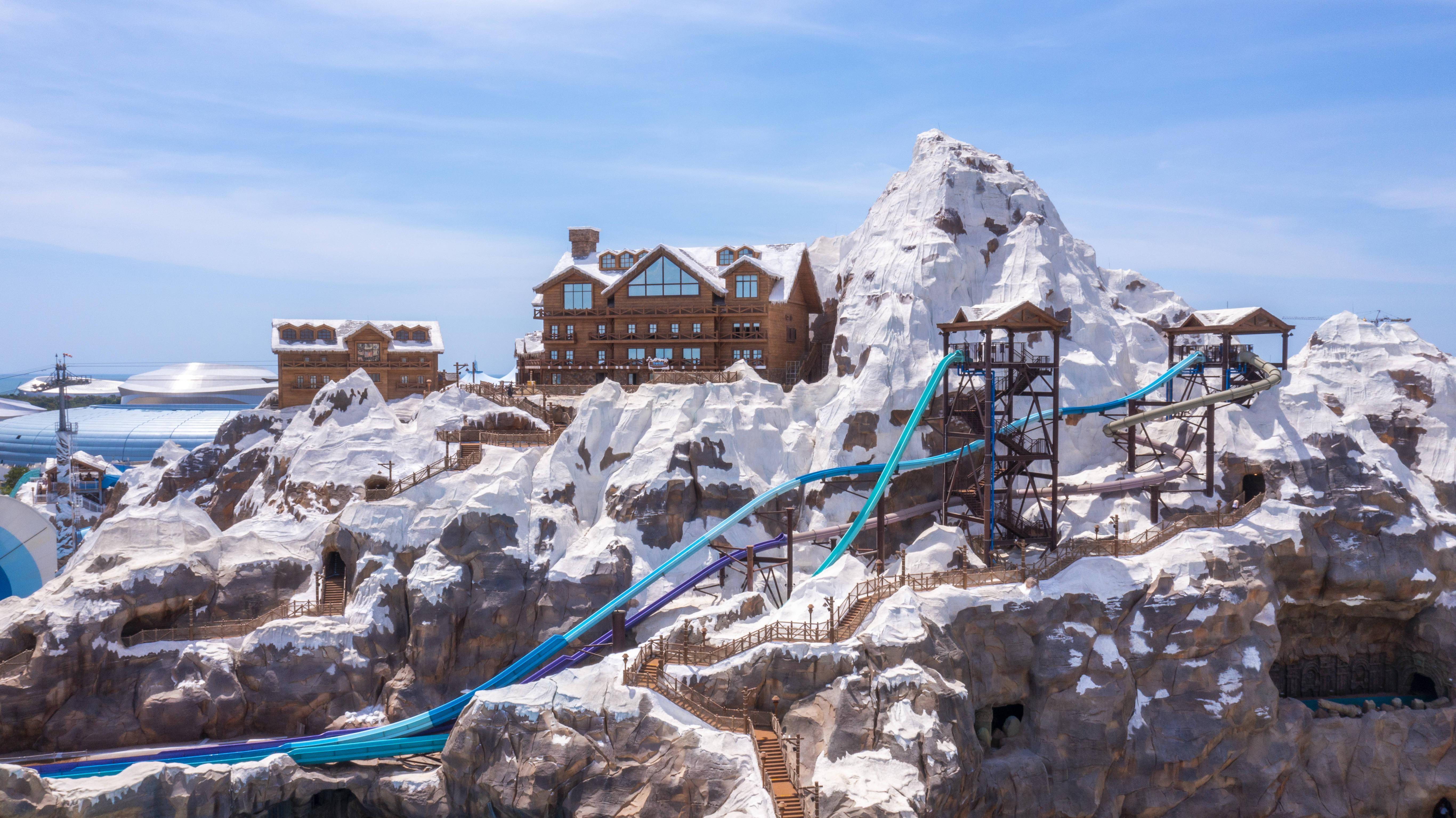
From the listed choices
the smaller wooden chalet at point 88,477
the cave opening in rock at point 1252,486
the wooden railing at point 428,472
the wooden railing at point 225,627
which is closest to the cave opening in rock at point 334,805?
the wooden railing at point 225,627

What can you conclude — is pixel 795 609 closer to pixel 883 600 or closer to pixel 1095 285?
pixel 883 600

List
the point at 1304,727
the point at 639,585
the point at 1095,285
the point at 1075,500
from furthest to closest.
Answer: the point at 1095,285, the point at 1075,500, the point at 639,585, the point at 1304,727

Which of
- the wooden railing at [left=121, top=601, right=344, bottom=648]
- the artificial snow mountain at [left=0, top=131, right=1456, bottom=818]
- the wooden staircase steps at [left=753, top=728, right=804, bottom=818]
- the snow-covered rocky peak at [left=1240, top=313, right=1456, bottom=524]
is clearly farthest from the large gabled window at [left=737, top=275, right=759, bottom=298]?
the wooden staircase steps at [left=753, top=728, right=804, bottom=818]

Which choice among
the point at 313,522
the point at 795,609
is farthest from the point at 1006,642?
the point at 313,522

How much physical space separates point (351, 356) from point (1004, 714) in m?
59.5

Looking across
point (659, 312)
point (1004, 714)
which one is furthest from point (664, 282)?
point (1004, 714)

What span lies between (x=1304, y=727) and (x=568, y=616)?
34.8 metres

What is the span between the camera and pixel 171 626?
52.9 metres

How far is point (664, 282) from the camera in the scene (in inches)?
3022

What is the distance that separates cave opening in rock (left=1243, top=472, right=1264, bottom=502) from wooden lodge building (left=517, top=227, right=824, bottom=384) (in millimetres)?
30280

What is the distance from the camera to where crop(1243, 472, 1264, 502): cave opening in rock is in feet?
177

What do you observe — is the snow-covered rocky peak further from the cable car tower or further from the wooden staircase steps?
the wooden staircase steps

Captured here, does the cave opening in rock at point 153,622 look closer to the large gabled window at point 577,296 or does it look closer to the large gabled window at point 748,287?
the large gabled window at point 577,296

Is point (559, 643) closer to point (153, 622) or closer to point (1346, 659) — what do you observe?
point (153, 622)
